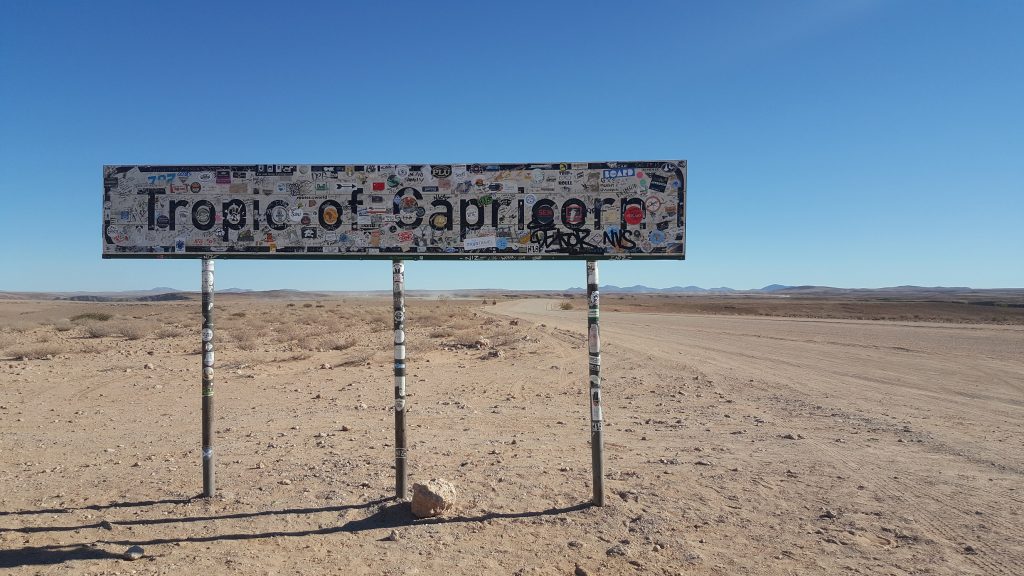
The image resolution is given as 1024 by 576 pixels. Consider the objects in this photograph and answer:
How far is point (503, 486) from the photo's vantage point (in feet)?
21.1

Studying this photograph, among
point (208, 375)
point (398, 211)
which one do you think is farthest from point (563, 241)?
point (208, 375)

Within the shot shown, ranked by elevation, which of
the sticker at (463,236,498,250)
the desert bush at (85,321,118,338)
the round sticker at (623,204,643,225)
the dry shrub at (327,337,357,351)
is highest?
the round sticker at (623,204,643,225)

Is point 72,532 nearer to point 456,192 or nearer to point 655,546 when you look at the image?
point 456,192

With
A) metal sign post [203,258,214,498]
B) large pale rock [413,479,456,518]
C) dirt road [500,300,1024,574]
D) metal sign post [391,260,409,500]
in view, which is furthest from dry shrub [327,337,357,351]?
large pale rock [413,479,456,518]

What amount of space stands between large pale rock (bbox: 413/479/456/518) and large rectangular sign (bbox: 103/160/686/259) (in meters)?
2.14

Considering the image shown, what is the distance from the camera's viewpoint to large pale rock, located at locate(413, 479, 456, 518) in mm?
5492

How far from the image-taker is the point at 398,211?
5.81 metres

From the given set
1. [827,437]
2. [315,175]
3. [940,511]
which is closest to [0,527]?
[315,175]

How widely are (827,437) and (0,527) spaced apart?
31.5ft

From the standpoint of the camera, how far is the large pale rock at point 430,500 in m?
5.49

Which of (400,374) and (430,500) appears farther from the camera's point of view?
(400,374)

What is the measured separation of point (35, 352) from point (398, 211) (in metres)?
17.0

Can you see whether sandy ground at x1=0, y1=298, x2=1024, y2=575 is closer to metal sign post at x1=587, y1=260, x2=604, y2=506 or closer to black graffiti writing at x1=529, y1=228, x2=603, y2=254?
metal sign post at x1=587, y1=260, x2=604, y2=506

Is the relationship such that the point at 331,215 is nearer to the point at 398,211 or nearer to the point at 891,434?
the point at 398,211
